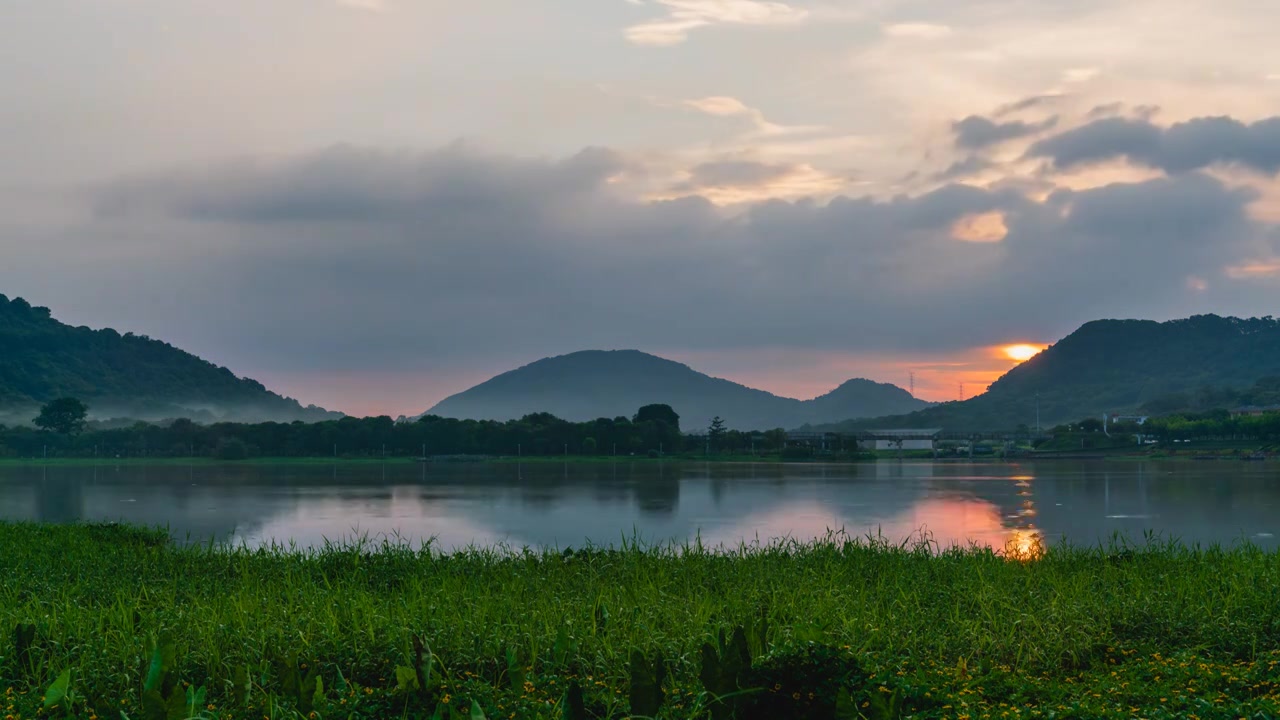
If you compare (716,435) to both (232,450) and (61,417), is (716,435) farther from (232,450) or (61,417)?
(61,417)

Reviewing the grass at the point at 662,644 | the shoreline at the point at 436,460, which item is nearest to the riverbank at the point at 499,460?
the shoreline at the point at 436,460

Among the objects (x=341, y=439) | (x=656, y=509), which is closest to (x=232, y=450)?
(x=341, y=439)

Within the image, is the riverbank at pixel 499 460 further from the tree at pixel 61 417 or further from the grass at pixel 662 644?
the grass at pixel 662 644

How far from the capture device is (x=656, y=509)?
160 feet

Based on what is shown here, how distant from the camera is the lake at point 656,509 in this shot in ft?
114

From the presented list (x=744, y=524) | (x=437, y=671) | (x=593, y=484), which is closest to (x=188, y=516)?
(x=744, y=524)

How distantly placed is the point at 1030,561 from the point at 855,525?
81.9 ft

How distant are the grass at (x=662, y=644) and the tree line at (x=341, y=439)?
12365 cm

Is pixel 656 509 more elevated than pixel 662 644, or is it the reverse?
pixel 662 644

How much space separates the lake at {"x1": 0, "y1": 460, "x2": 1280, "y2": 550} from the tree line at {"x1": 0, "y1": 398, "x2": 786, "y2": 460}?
50.3 m

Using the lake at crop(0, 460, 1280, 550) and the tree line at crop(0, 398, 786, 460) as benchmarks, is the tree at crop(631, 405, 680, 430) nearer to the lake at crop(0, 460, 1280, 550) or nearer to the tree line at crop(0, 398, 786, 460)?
the tree line at crop(0, 398, 786, 460)

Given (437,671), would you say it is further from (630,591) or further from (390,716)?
(630,591)

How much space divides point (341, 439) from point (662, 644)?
13399cm

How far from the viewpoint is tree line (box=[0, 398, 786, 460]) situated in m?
135
